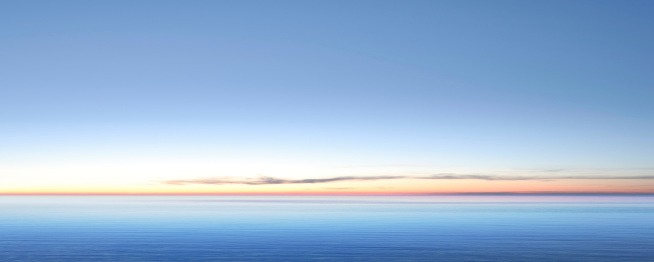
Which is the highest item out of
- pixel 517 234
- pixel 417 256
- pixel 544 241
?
pixel 517 234

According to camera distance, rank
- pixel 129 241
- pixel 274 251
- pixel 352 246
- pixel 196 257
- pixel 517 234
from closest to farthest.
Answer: pixel 196 257
pixel 274 251
pixel 352 246
pixel 129 241
pixel 517 234

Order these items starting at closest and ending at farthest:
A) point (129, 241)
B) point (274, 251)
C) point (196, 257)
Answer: point (196, 257) < point (274, 251) < point (129, 241)

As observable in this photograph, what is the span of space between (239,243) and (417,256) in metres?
17.6

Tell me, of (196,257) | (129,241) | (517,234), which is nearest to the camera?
(196,257)

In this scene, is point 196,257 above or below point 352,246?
below

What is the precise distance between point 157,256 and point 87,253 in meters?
6.08

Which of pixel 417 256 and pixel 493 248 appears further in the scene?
pixel 493 248

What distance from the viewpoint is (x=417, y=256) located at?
42.0m

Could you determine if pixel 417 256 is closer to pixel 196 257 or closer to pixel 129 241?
pixel 196 257

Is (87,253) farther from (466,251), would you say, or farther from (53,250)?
(466,251)

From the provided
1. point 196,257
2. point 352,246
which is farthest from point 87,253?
point 352,246

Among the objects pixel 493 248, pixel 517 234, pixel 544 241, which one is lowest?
pixel 493 248

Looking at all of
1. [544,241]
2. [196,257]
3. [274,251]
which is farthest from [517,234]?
[196,257]

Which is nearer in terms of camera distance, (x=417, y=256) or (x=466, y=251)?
(x=417, y=256)
